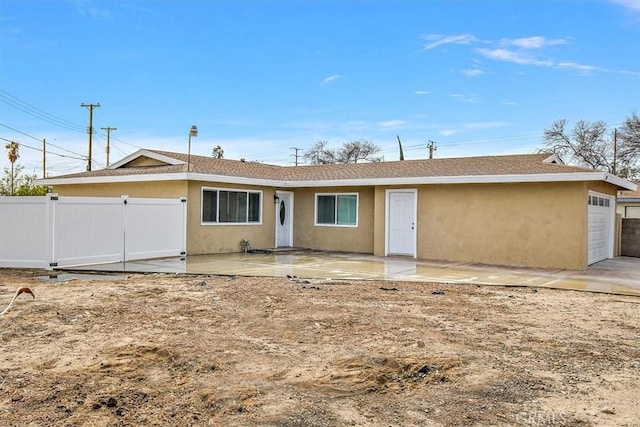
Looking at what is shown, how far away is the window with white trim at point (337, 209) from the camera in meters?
17.8

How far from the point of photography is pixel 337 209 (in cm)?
1820

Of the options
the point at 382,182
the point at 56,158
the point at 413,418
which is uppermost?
the point at 56,158

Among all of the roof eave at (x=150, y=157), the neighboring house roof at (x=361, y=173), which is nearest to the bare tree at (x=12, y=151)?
the neighboring house roof at (x=361, y=173)

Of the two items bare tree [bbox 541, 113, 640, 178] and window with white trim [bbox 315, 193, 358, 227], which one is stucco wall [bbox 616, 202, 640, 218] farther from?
window with white trim [bbox 315, 193, 358, 227]

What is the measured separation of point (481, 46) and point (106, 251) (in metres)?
15.0

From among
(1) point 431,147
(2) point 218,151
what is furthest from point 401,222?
(2) point 218,151

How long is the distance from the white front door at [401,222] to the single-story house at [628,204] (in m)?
14.7

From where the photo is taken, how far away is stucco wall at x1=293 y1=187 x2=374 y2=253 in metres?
17.4

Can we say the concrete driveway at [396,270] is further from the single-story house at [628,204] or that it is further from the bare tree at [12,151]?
the bare tree at [12,151]

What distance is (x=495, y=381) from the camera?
4.70m

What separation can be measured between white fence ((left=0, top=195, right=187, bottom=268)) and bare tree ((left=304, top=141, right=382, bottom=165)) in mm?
39235

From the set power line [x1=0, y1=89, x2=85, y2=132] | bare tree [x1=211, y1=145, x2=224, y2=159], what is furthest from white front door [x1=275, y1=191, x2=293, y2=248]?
bare tree [x1=211, y1=145, x2=224, y2=159]

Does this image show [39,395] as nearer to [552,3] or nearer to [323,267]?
[323,267]

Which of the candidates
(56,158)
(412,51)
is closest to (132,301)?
(412,51)
